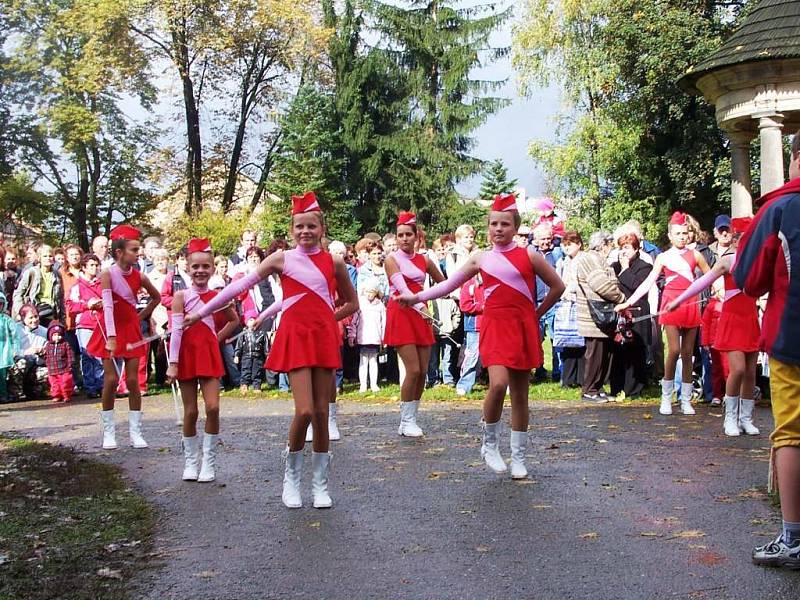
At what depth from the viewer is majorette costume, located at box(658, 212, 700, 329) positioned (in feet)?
39.2

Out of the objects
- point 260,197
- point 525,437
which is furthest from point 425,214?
point 525,437

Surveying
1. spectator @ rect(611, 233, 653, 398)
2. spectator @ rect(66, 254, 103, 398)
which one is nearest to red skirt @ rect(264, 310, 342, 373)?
spectator @ rect(611, 233, 653, 398)

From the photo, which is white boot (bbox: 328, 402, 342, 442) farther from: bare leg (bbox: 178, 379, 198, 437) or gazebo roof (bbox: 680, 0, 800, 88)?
gazebo roof (bbox: 680, 0, 800, 88)

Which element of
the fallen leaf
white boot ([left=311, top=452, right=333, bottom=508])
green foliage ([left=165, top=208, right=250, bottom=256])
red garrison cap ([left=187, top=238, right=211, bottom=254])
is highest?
green foliage ([left=165, top=208, right=250, bottom=256])

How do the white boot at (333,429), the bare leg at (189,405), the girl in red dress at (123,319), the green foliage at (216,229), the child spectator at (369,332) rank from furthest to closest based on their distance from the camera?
the green foliage at (216,229)
the child spectator at (369,332)
the white boot at (333,429)
the girl in red dress at (123,319)
the bare leg at (189,405)

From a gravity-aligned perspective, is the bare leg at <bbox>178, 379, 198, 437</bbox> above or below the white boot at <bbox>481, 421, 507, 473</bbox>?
above

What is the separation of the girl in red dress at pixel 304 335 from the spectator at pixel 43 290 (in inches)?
413

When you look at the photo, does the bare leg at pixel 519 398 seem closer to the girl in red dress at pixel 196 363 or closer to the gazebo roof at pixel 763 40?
the girl in red dress at pixel 196 363

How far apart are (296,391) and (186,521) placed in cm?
118

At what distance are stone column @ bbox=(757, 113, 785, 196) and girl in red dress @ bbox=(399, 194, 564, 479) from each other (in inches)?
584

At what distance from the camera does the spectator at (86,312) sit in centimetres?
1606

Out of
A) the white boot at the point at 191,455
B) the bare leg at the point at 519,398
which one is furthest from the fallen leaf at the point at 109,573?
the bare leg at the point at 519,398

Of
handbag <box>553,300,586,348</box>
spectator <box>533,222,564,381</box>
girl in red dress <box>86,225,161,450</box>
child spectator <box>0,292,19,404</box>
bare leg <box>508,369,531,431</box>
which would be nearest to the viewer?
bare leg <box>508,369,531,431</box>

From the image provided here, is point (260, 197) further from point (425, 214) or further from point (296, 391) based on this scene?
point (296, 391)
